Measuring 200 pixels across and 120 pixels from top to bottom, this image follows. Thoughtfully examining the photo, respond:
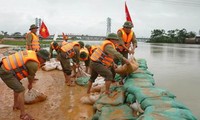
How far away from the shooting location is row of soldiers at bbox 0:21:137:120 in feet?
13.8

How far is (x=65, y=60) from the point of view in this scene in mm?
6973

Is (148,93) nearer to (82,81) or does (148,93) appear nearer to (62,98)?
(62,98)

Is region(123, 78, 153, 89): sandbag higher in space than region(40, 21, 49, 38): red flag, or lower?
lower

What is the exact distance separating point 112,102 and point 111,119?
0.77m

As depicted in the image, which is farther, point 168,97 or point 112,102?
point 112,102

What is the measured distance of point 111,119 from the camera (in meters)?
3.94

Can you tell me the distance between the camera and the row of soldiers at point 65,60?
420 cm

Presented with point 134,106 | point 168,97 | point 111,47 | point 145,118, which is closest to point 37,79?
point 111,47

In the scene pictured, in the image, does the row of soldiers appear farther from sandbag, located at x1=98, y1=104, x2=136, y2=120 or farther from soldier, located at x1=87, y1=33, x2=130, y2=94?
sandbag, located at x1=98, y1=104, x2=136, y2=120

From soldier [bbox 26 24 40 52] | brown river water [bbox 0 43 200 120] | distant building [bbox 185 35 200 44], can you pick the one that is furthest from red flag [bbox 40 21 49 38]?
distant building [bbox 185 35 200 44]

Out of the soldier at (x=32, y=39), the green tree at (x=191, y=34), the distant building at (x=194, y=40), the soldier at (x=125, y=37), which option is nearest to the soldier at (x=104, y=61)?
the soldier at (x=125, y=37)

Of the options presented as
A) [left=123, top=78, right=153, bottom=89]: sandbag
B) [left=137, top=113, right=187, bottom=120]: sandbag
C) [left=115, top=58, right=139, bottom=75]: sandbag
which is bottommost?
[left=137, top=113, right=187, bottom=120]: sandbag

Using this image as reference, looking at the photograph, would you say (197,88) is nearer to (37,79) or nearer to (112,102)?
(112,102)

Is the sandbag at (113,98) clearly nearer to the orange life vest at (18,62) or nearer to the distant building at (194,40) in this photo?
the orange life vest at (18,62)
